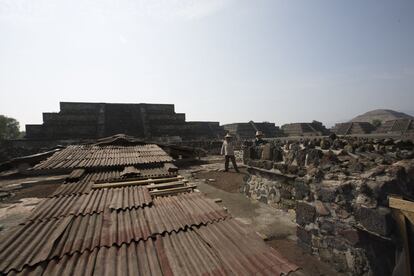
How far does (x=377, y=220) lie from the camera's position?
122 inches

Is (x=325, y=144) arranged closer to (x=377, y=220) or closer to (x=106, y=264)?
(x=377, y=220)

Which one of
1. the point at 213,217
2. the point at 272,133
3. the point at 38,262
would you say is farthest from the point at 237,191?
the point at 272,133

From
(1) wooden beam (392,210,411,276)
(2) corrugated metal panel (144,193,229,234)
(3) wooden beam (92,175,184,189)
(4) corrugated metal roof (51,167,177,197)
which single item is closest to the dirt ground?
(2) corrugated metal panel (144,193,229,234)

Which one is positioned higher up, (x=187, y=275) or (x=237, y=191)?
(x=187, y=275)

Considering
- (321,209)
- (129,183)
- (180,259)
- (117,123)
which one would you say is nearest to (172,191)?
(129,183)

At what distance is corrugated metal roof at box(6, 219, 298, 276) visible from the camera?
1746mm

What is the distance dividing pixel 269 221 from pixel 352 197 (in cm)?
249

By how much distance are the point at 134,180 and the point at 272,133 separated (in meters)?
32.2

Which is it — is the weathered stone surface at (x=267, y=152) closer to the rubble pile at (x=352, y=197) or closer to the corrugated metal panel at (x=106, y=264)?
the rubble pile at (x=352, y=197)

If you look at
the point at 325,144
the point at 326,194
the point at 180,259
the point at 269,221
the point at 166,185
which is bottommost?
the point at 269,221

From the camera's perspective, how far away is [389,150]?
3754mm

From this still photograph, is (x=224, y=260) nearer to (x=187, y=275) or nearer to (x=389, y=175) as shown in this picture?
(x=187, y=275)

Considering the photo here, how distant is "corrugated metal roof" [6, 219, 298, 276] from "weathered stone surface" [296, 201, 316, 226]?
2.54 meters

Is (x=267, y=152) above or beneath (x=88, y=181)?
above
